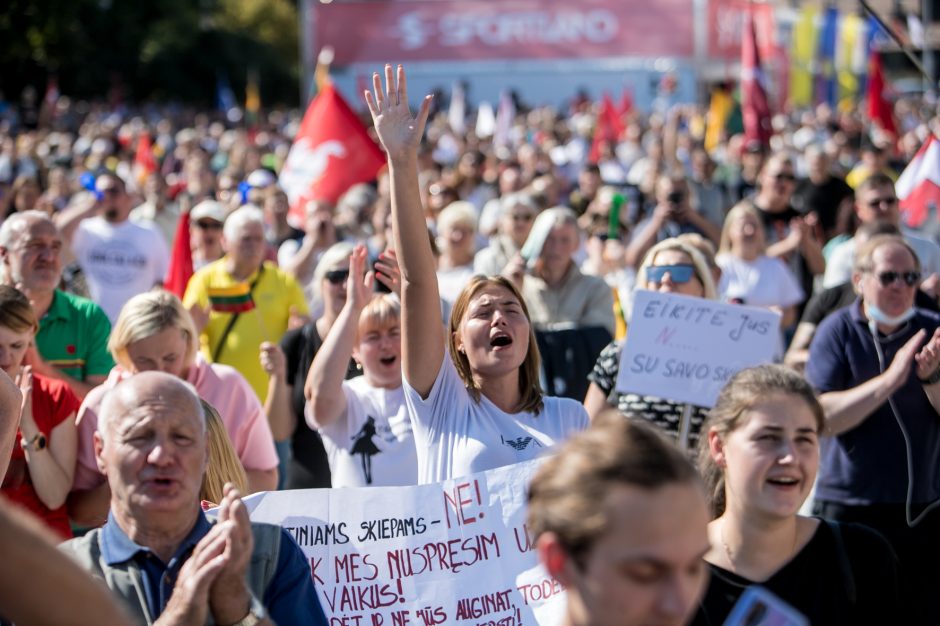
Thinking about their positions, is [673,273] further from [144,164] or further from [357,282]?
[144,164]

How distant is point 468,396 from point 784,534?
118 centimetres

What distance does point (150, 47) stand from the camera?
47.4 m

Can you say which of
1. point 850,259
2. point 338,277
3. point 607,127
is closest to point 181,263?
point 338,277

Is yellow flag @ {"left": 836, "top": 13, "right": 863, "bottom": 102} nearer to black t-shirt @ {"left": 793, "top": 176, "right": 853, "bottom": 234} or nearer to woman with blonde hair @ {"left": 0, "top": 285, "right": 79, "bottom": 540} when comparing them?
black t-shirt @ {"left": 793, "top": 176, "right": 853, "bottom": 234}

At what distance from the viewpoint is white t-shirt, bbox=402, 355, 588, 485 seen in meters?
3.80

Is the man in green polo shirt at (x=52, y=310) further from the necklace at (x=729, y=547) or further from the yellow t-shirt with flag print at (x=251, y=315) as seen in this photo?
the necklace at (x=729, y=547)

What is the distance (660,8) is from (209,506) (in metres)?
39.6

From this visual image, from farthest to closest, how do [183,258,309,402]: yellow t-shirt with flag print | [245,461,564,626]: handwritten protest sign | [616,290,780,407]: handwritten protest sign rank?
[183,258,309,402]: yellow t-shirt with flag print < [616,290,780,407]: handwritten protest sign < [245,461,564,626]: handwritten protest sign

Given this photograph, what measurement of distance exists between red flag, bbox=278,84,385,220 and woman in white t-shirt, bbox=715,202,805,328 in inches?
135

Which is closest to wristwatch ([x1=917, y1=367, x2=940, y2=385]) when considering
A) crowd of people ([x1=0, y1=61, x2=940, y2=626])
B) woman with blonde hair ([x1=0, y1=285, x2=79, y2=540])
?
crowd of people ([x1=0, y1=61, x2=940, y2=626])

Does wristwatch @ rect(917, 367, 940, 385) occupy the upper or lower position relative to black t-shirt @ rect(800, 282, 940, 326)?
lower

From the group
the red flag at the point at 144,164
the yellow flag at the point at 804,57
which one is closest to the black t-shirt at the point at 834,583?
the red flag at the point at 144,164

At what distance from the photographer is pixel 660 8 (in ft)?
136

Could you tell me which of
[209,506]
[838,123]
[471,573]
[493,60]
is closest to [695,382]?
[471,573]
